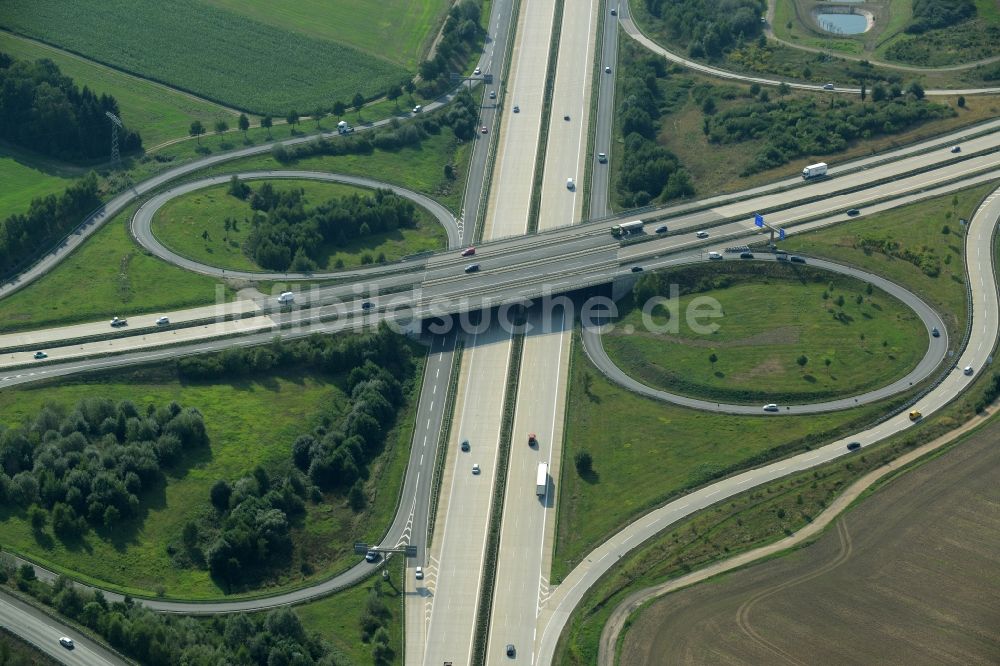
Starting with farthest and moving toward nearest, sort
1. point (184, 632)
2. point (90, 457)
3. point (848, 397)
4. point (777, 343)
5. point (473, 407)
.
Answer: point (777, 343), point (473, 407), point (848, 397), point (90, 457), point (184, 632)

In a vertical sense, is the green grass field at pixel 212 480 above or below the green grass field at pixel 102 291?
below

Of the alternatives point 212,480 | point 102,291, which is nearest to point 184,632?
point 212,480

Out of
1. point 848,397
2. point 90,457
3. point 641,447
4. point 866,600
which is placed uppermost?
point 848,397

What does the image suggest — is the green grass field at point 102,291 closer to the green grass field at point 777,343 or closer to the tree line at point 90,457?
the tree line at point 90,457

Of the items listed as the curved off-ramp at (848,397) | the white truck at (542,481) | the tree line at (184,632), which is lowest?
the tree line at (184,632)

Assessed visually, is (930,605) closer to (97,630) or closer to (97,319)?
(97,630)

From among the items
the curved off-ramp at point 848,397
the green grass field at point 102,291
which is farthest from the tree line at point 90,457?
the curved off-ramp at point 848,397

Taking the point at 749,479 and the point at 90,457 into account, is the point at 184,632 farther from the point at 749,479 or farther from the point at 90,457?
the point at 749,479
